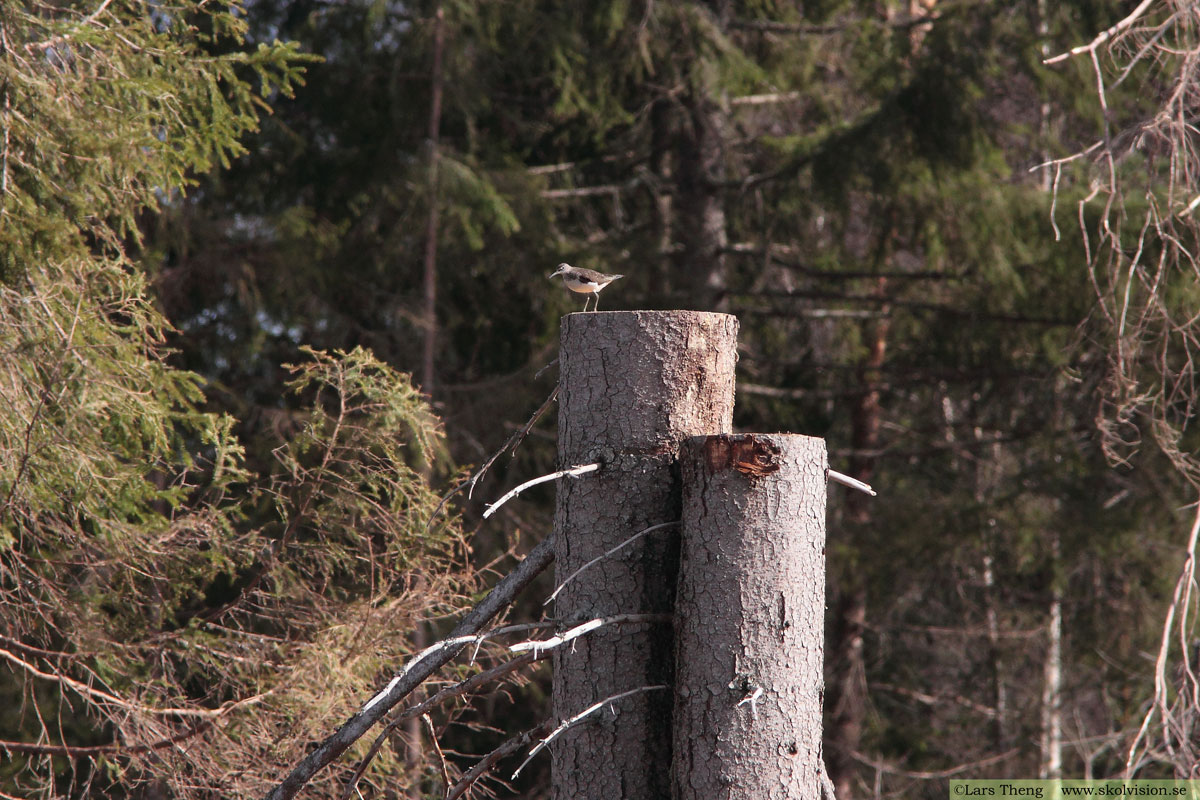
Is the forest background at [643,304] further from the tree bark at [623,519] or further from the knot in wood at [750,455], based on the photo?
the knot in wood at [750,455]

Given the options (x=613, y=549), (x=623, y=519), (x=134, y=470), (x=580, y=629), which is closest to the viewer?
(x=580, y=629)

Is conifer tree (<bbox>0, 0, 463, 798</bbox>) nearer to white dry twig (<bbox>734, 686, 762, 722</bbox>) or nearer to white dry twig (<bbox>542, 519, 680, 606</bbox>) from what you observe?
white dry twig (<bbox>542, 519, 680, 606</bbox>)

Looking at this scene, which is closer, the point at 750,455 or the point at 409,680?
the point at 750,455

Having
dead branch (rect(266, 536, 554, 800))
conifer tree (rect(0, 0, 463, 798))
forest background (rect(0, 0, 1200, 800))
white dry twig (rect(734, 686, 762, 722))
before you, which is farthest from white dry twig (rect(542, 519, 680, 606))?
forest background (rect(0, 0, 1200, 800))

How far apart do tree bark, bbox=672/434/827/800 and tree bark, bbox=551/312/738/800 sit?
13cm

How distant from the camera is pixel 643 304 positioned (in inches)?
391

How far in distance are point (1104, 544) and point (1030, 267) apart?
2.62 m

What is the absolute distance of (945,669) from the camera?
14.2 metres

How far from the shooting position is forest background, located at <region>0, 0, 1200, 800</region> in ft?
17.4

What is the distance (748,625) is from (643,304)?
23.9 ft

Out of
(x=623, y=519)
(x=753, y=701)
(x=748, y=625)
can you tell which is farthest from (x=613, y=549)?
(x=753, y=701)

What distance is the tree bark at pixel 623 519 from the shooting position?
2.95 metres

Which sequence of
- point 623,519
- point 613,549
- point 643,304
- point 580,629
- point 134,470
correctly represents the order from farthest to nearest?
point 643,304, point 134,470, point 623,519, point 613,549, point 580,629

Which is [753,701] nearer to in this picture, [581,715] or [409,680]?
[581,715]
